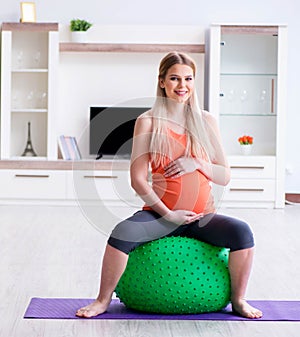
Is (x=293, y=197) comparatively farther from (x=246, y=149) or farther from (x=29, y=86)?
(x=29, y=86)

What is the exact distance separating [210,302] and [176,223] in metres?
0.32

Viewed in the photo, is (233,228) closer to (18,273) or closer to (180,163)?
(180,163)

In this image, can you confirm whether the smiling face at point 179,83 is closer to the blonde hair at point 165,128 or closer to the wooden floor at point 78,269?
the blonde hair at point 165,128

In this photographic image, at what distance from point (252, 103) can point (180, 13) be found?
1.04 meters

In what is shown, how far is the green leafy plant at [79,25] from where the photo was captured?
22.4ft

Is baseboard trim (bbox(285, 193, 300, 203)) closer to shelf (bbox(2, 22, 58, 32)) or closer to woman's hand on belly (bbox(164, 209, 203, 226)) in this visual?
shelf (bbox(2, 22, 58, 32))

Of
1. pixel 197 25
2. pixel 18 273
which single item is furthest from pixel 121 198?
pixel 18 273

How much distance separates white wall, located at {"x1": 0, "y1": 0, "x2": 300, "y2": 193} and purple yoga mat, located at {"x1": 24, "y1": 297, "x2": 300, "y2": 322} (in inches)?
162

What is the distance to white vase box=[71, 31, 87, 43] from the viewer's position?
6.84 metres

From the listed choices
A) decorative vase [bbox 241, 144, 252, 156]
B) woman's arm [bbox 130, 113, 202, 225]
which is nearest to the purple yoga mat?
woman's arm [bbox 130, 113, 202, 225]

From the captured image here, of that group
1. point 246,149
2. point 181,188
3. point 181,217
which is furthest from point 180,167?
point 246,149

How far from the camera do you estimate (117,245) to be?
2.84 m

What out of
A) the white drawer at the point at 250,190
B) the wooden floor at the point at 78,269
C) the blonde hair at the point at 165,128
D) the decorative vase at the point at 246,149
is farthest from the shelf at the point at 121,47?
the blonde hair at the point at 165,128

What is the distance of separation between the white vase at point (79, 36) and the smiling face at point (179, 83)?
391cm
